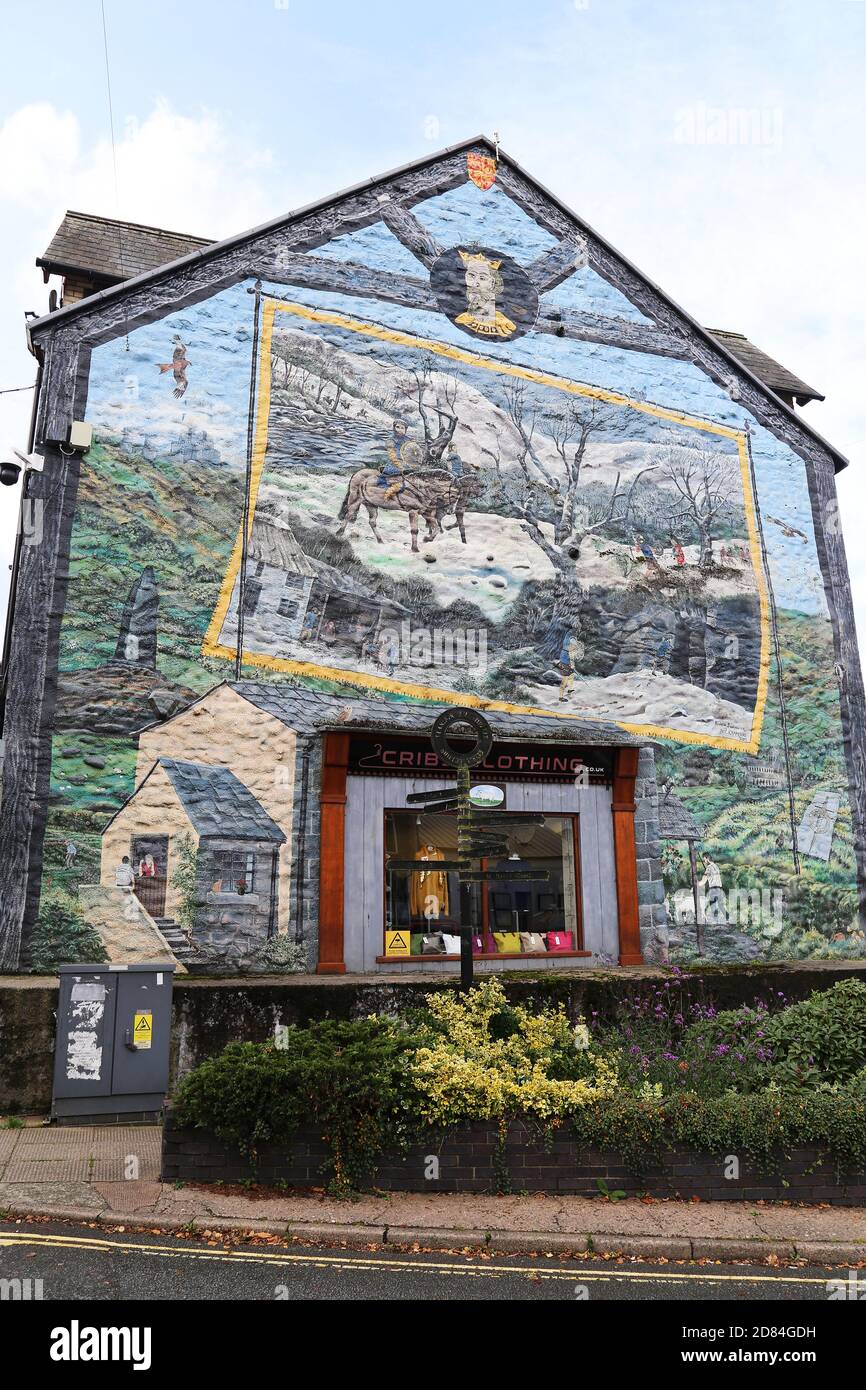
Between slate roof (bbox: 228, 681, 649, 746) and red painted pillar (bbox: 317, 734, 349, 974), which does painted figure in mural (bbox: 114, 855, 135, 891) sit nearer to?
red painted pillar (bbox: 317, 734, 349, 974)

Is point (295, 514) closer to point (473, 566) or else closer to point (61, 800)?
point (473, 566)

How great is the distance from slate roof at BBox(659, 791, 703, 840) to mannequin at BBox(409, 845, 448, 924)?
3.29 m

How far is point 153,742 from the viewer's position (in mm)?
12367

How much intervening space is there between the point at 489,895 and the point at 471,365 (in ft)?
24.9

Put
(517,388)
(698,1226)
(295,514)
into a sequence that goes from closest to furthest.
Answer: (698,1226) < (295,514) < (517,388)

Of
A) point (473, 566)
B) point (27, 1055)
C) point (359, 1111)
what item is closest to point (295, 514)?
point (473, 566)

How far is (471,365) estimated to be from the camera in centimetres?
1543

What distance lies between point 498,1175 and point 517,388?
1140cm

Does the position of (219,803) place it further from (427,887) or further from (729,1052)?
(729,1052)

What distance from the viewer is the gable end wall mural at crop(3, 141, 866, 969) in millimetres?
12375

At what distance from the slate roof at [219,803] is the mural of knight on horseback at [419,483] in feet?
12.1

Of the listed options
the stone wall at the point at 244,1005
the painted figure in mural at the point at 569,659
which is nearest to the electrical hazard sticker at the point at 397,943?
the stone wall at the point at 244,1005

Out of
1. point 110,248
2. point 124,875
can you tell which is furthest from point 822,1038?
point 110,248
